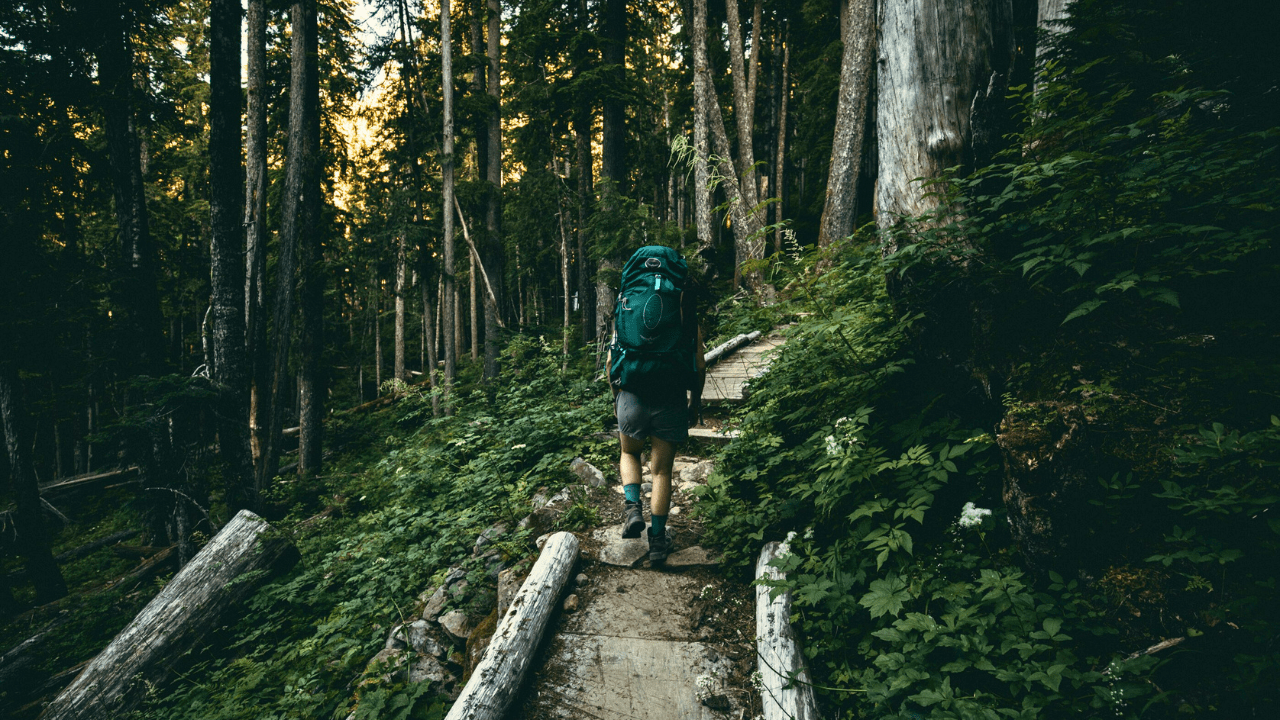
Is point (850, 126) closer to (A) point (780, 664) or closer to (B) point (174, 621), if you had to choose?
(A) point (780, 664)

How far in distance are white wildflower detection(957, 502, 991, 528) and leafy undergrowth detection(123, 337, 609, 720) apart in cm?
309

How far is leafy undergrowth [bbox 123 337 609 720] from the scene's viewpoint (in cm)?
369

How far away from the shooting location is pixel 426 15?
569 inches

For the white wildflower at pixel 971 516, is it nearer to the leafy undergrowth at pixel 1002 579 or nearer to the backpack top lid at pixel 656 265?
the leafy undergrowth at pixel 1002 579

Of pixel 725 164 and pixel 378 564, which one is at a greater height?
pixel 725 164

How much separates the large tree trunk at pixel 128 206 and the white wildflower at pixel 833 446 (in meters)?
10.9

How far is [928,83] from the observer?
3047mm

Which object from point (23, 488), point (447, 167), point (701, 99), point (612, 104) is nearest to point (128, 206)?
point (23, 488)

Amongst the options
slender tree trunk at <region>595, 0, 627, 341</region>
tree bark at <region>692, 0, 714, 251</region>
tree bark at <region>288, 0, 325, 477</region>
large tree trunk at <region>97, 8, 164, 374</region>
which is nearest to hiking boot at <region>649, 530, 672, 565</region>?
slender tree trunk at <region>595, 0, 627, 341</region>

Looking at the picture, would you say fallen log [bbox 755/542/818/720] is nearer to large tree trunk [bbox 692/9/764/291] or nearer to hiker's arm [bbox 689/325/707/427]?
hiker's arm [bbox 689/325/707/427]

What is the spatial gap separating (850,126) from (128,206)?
13.1 metres

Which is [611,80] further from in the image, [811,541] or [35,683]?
[35,683]

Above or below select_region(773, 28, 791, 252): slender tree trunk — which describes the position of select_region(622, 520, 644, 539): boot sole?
below

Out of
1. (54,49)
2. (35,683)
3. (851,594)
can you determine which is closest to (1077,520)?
(851,594)
